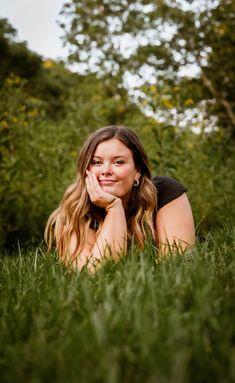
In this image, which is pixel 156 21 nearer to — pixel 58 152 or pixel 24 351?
pixel 58 152

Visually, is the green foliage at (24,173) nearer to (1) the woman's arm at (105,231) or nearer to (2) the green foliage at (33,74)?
(1) the woman's arm at (105,231)

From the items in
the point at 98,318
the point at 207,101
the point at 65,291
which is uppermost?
the point at 207,101

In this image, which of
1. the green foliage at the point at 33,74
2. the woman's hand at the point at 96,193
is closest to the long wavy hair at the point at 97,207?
the woman's hand at the point at 96,193

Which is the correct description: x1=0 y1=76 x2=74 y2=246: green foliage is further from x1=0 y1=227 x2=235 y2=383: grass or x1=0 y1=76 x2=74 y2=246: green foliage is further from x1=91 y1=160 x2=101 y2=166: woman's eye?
x1=0 y1=227 x2=235 y2=383: grass

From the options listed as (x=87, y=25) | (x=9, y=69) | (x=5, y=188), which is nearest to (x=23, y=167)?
(x=5, y=188)

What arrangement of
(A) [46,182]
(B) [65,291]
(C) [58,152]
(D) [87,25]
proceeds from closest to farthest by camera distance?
1. (B) [65,291]
2. (A) [46,182]
3. (C) [58,152]
4. (D) [87,25]

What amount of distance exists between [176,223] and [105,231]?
532 millimetres

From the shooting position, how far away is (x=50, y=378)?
1018 millimetres

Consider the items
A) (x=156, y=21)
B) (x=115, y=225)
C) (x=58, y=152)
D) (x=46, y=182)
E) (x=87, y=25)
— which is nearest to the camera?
(x=115, y=225)

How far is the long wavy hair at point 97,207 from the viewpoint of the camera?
118 inches

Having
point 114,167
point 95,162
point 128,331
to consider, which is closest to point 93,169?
point 95,162

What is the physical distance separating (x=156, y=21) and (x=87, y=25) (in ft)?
6.51

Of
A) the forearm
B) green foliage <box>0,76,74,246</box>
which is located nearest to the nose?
the forearm

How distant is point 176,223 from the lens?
293 cm
